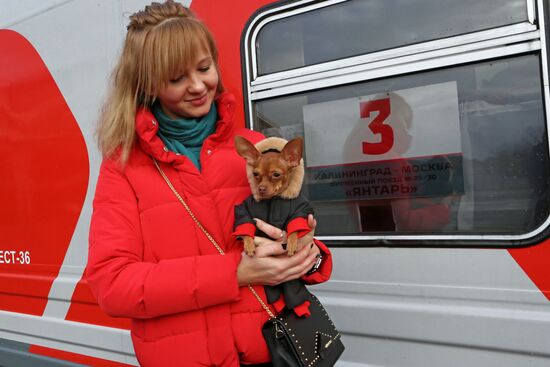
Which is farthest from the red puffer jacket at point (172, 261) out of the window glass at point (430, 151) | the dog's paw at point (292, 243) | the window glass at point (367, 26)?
the window glass at point (367, 26)

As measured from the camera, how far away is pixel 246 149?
4.15 ft

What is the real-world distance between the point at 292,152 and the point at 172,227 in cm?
37

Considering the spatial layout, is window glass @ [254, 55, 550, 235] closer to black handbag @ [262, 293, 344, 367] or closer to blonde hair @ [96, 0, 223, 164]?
black handbag @ [262, 293, 344, 367]

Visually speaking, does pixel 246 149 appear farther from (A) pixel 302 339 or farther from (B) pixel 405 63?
(B) pixel 405 63

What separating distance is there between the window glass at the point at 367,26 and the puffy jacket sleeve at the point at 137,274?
933 millimetres

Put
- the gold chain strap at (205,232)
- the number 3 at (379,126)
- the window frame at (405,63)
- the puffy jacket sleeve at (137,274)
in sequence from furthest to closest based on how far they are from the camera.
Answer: the number 3 at (379,126) < the window frame at (405,63) < the gold chain strap at (205,232) < the puffy jacket sleeve at (137,274)

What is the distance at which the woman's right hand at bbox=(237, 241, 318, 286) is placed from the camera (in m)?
1.24

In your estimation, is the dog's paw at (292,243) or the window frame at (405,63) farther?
the window frame at (405,63)

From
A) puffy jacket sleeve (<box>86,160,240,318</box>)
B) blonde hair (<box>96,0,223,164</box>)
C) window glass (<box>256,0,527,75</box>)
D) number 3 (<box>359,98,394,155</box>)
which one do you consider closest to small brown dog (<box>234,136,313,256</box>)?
puffy jacket sleeve (<box>86,160,240,318</box>)

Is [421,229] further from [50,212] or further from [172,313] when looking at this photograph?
[50,212]

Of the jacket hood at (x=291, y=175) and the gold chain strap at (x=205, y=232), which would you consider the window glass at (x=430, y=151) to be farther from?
the gold chain strap at (x=205, y=232)

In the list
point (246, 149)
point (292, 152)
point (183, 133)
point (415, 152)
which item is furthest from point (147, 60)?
point (415, 152)

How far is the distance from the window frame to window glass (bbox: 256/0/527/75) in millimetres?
22

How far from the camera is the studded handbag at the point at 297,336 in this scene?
123 cm
